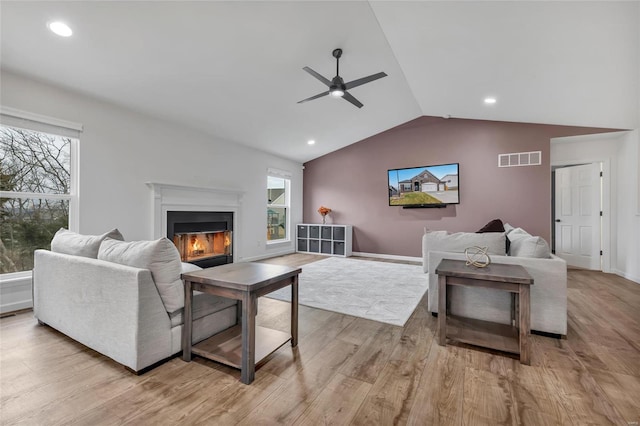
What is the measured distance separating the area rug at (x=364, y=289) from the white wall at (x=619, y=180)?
3105 millimetres

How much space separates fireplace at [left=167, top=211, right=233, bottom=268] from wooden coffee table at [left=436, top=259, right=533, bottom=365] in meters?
3.88

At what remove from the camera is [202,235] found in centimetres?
496

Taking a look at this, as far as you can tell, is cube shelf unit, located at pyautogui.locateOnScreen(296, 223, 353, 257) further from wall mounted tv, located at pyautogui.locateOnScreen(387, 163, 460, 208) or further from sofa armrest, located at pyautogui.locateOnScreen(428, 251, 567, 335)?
sofa armrest, located at pyautogui.locateOnScreen(428, 251, 567, 335)

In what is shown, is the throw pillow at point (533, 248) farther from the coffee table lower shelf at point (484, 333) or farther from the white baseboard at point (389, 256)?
the white baseboard at point (389, 256)

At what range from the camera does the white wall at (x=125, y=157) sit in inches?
121

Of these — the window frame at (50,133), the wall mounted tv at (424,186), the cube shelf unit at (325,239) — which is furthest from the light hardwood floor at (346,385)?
the cube shelf unit at (325,239)

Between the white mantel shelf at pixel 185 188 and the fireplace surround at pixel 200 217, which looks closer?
the white mantel shelf at pixel 185 188

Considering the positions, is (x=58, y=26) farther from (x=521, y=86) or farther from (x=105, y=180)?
(x=521, y=86)

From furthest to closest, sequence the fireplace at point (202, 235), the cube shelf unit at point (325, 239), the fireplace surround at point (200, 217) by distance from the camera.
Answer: the cube shelf unit at point (325, 239) < the fireplace at point (202, 235) < the fireplace surround at point (200, 217)

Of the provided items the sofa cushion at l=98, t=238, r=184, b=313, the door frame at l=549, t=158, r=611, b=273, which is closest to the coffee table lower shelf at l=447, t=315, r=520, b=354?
the sofa cushion at l=98, t=238, r=184, b=313

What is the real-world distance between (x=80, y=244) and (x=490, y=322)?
351 centimetres

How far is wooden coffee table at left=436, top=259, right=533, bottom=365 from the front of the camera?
1914mm

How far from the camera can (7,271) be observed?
2.93 meters

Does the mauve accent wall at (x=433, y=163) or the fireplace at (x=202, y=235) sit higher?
the mauve accent wall at (x=433, y=163)
